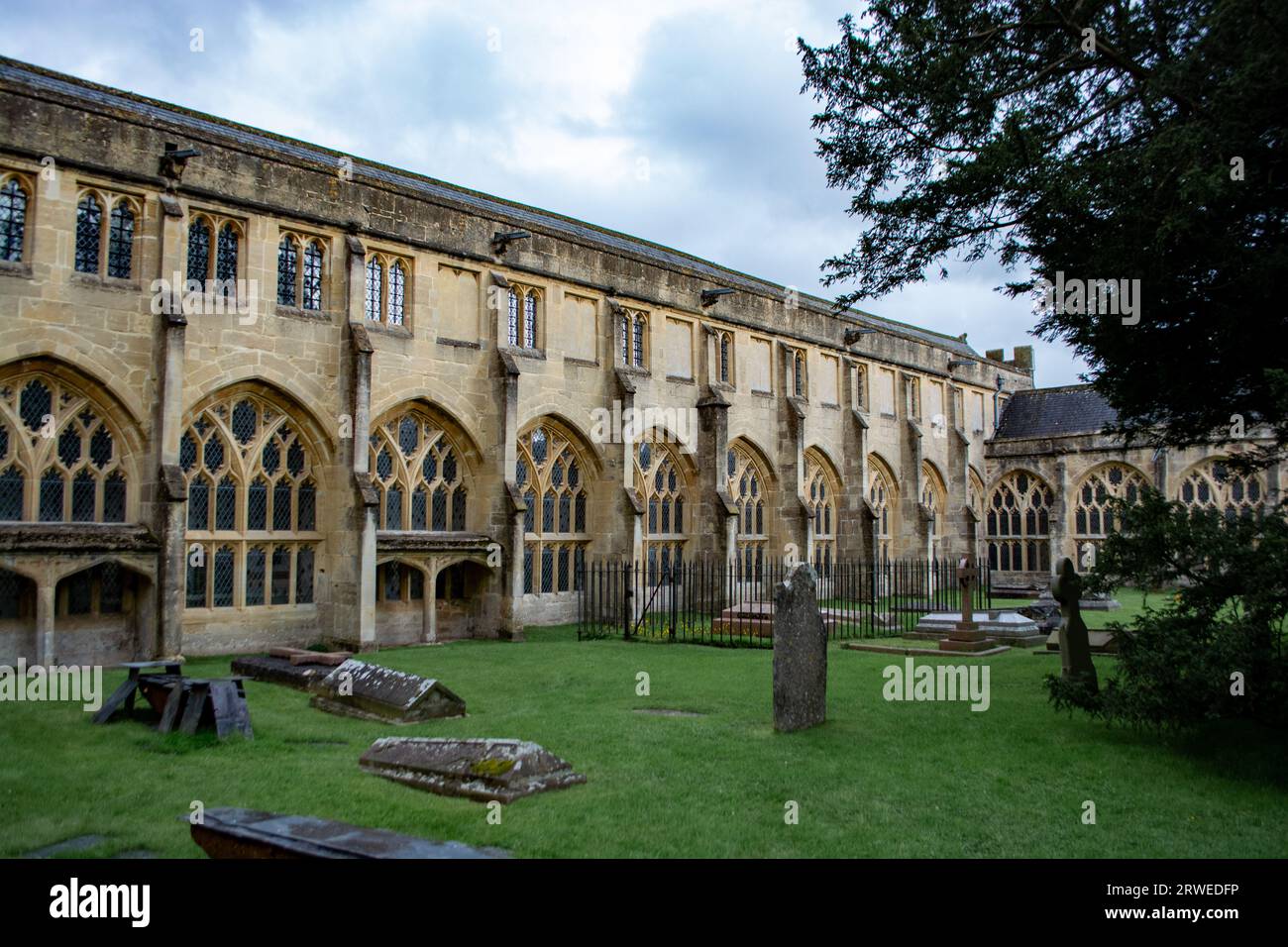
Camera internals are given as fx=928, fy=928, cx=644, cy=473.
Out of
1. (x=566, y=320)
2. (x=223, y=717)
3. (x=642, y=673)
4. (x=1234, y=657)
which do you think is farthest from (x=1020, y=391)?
(x=223, y=717)

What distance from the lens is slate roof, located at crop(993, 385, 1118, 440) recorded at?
3503cm

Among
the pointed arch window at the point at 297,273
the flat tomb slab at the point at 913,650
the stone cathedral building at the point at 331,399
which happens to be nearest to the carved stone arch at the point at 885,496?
the stone cathedral building at the point at 331,399

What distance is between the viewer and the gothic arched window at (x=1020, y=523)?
3381 centimetres

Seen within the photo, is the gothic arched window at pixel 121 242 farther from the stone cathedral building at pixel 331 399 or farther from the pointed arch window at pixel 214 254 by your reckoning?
the pointed arch window at pixel 214 254

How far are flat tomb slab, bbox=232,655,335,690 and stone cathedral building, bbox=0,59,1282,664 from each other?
205 centimetres

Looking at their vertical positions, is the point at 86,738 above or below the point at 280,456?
below

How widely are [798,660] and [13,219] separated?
42.1 feet

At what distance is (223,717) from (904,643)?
11.1 m

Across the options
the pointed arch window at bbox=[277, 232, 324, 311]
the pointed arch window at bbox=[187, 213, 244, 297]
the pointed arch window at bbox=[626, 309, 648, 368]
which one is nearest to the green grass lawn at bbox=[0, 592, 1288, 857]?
the pointed arch window at bbox=[187, 213, 244, 297]

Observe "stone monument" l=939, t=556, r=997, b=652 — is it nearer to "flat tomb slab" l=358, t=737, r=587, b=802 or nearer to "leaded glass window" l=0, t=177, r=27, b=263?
"flat tomb slab" l=358, t=737, r=587, b=802

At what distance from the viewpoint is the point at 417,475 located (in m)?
18.1

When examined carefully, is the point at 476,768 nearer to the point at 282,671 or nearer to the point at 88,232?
the point at 282,671

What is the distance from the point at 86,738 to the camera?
8625 millimetres
